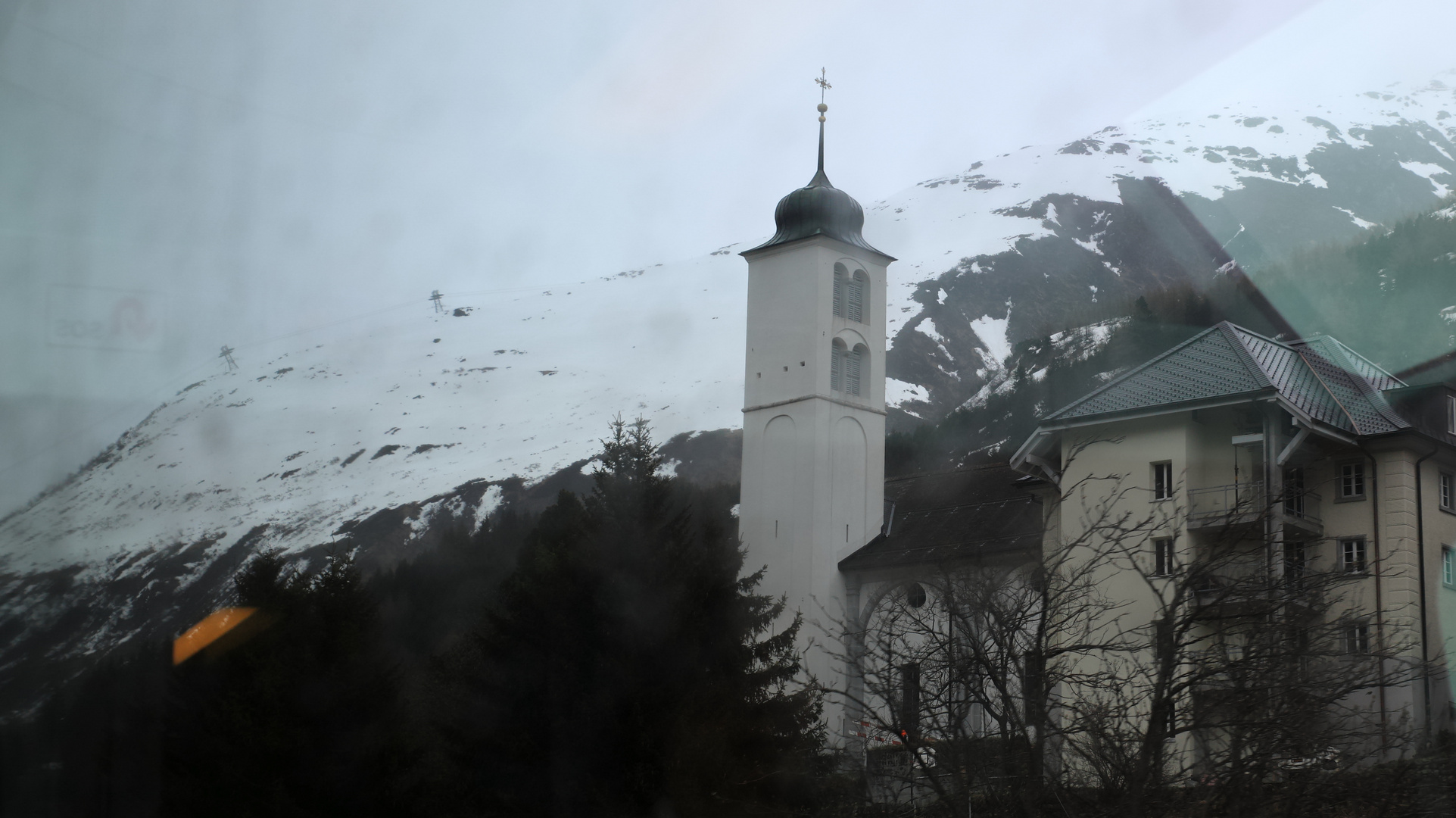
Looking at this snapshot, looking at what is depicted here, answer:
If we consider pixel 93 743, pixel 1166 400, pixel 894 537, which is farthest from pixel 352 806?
pixel 894 537

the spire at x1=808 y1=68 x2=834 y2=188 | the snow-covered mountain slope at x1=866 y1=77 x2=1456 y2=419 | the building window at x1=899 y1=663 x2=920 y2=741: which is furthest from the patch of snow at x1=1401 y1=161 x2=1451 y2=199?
the building window at x1=899 y1=663 x2=920 y2=741

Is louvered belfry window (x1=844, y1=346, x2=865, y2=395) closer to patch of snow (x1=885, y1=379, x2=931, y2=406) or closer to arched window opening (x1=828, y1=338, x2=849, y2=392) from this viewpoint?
arched window opening (x1=828, y1=338, x2=849, y2=392)

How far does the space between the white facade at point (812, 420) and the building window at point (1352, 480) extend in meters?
18.9

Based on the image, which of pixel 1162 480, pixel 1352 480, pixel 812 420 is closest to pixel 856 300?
pixel 812 420

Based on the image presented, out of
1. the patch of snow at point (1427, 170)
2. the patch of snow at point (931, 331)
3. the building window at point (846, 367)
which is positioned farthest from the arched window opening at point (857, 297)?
the patch of snow at point (1427, 170)

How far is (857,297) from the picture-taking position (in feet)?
170

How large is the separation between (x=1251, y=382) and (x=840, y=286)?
2347 cm

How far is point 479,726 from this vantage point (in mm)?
24656

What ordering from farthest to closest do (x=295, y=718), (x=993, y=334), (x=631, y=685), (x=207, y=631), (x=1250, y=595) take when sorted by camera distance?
(x=993, y=334)
(x=295, y=718)
(x=207, y=631)
(x=631, y=685)
(x=1250, y=595)

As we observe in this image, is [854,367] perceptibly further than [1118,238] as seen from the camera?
No

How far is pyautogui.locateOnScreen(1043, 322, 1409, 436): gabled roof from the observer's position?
96.5 feet

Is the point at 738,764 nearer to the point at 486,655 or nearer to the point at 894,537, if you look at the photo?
the point at 486,655

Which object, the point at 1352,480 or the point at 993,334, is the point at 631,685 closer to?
the point at 1352,480

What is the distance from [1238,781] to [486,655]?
18.5 meters
